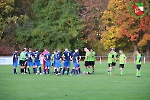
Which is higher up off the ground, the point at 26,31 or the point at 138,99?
the point at 26,31

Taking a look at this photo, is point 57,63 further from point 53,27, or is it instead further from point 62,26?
point 62,26

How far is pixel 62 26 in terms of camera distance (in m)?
68.6

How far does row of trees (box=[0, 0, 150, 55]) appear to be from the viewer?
2613 inches

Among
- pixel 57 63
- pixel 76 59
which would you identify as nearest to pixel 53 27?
pixel 57 63

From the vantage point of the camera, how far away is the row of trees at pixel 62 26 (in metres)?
66.4

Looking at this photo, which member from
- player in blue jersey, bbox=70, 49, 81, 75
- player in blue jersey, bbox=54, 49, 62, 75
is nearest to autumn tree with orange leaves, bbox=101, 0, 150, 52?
player in blue jersey, bbox=70, 49, 81, 75

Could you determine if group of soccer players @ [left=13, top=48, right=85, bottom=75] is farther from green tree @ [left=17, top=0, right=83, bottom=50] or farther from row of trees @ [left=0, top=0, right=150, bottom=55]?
green tree @ [left=17, top=0, right=83, bottom=50]

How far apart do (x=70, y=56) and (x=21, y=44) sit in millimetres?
36574

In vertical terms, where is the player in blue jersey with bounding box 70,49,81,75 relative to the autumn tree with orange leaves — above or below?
below

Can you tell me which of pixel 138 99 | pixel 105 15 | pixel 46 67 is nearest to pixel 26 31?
pixel 105 15

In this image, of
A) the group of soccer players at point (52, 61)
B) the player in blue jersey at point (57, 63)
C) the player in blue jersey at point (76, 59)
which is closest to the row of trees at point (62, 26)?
the group of soccer players at point (52, 61)

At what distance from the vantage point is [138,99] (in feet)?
59.3

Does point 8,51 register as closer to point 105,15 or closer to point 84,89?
point 105,15

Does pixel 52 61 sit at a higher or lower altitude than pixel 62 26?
lower
